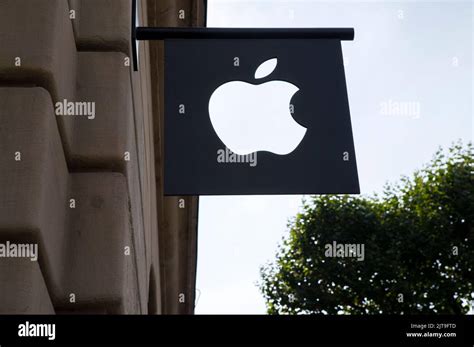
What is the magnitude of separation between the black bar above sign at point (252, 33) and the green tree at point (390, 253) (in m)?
20.0

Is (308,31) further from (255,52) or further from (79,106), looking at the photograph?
(79,106)

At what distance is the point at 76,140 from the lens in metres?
3.99

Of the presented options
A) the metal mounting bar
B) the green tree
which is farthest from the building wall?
the green tree

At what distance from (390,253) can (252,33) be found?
21.6 m

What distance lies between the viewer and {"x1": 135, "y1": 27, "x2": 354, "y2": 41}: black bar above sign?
4590mm

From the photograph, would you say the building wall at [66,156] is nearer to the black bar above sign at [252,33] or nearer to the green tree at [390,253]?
the black bar above sign at [252,33]

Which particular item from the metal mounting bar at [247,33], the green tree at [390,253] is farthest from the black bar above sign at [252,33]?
the green tree at [390,253]

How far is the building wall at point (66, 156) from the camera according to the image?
315 cm

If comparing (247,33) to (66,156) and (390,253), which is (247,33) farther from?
(390,253)

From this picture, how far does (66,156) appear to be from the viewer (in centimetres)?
391

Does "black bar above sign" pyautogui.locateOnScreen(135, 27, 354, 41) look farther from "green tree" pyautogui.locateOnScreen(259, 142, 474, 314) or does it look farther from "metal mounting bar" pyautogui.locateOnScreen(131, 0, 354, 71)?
"green tree" pyautogui.locateOnScreen(259, 142, 474, 314)

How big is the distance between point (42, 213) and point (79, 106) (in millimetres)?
1021

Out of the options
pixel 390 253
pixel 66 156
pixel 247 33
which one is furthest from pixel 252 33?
pixel 390 253

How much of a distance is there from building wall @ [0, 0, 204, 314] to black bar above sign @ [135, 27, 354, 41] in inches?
10.2
